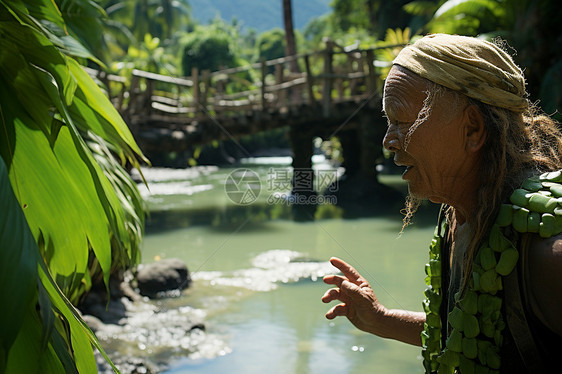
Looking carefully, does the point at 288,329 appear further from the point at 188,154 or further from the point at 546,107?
the point at 188,154

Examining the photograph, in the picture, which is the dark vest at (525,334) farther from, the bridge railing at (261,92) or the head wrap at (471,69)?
the bridge railing at (261,92)

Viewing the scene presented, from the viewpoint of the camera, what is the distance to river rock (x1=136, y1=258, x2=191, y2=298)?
270 inches

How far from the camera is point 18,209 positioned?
2.76ft

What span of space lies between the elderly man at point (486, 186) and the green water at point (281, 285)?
148 inches

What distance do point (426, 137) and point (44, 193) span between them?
79cm

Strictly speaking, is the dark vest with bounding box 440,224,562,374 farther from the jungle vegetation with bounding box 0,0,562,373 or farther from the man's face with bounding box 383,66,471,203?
the jungle vegetation with bounding box 0,0,562,373

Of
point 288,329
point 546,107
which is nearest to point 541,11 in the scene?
point 546,107

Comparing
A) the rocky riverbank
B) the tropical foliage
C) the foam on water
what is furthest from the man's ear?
the foam on water

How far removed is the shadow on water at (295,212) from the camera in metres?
11.6

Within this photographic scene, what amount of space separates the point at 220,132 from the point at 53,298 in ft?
40.7

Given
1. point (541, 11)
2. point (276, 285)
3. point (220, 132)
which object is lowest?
point (276, 285)

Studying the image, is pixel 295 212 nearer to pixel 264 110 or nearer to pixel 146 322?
pixel 264 110

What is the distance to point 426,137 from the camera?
1.25 meters

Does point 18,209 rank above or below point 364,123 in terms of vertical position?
above
